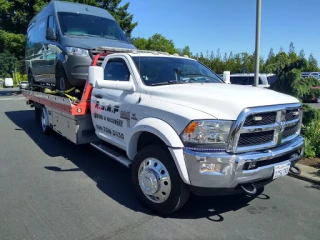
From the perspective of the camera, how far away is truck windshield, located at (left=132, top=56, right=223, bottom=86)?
4.43 meters

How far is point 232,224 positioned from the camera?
3.58 metres

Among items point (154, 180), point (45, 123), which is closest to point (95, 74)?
point (154, 180)

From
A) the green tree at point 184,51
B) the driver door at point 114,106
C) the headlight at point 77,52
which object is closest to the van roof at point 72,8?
the headlight at point 77,52

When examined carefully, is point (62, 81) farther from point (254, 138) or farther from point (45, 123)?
point (254, 138)

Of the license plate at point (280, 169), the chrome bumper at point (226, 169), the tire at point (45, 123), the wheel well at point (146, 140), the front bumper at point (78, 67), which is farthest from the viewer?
the tire at point (45, 123)

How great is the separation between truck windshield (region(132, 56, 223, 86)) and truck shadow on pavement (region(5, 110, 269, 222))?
1.68m

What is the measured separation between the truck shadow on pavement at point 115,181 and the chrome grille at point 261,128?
41.7 inches

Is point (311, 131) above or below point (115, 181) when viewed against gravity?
→ above

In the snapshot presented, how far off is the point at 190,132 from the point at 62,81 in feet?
16.2

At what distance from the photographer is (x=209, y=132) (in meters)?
3.21

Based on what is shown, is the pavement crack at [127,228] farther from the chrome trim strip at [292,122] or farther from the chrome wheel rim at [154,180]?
the chrome trim strip at [292,122]

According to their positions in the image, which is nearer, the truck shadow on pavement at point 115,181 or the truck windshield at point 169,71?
the truck shadow on pavement at point 115,181

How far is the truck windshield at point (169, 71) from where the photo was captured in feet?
14.5

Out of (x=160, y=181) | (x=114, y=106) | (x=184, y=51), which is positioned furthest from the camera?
(x=184, y=51)
